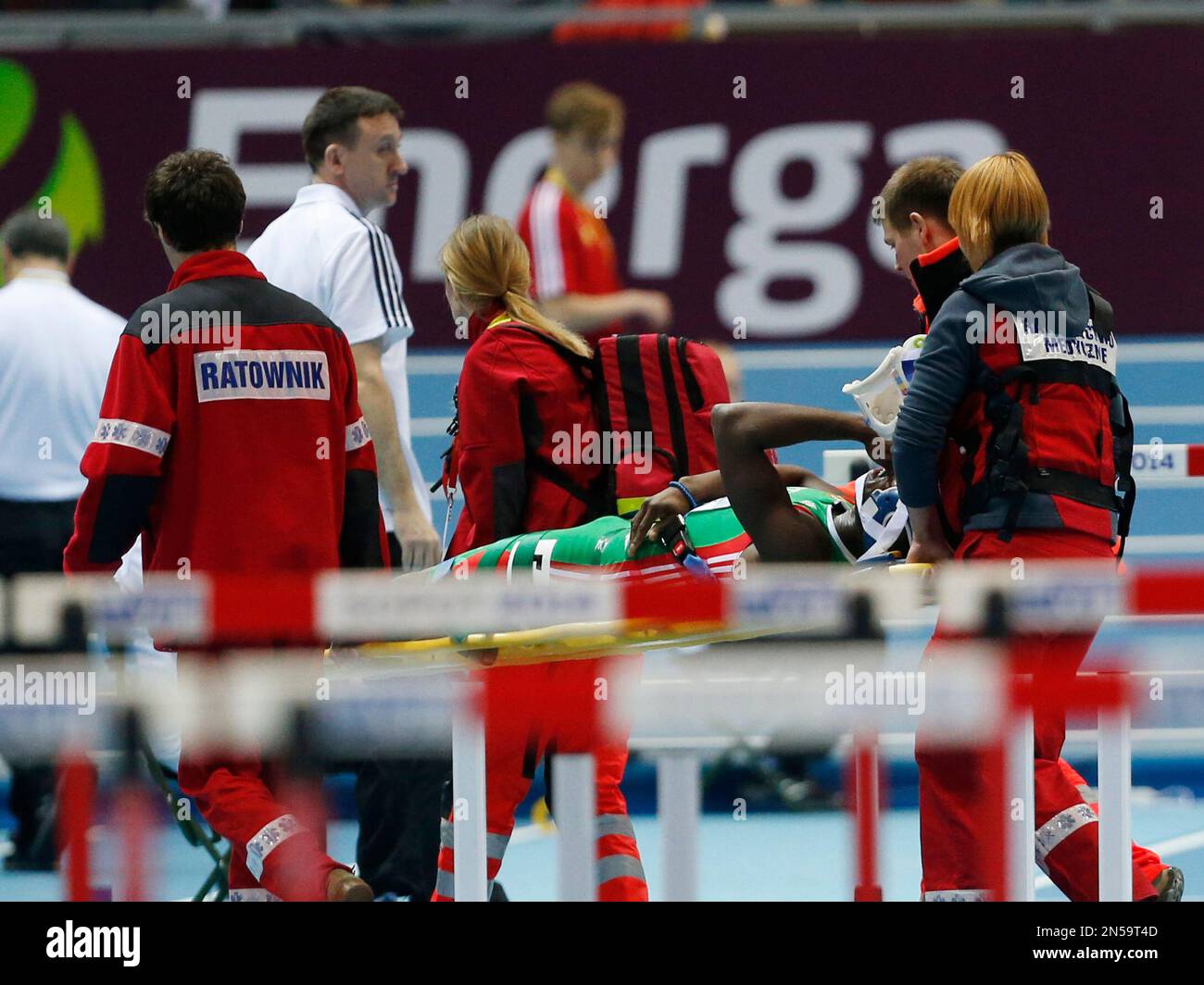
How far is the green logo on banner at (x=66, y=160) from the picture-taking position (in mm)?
7969

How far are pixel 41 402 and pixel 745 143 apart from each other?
283cm

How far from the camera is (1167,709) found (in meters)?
3.59

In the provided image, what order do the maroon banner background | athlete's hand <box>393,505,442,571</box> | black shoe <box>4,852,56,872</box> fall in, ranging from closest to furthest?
athlete's hand <box>393,505,442,571</box>, black shoe <box>4,852,56,872</box>, the maroon banner background

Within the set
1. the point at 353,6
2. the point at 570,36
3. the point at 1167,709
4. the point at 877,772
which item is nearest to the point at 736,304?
the point at 570,36

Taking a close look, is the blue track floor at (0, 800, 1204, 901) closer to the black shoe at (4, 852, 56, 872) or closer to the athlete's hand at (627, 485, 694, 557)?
the black shoe at (4, 852, 56, 872)

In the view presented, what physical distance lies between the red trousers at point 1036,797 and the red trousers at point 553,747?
24.1 inches

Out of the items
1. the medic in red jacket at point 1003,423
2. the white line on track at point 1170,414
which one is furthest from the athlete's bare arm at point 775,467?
the white line on track at point 1170,414

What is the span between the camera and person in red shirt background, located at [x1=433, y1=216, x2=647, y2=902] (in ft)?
15.6

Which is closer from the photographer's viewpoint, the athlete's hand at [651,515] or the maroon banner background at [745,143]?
the athlete's hand at [651,515]

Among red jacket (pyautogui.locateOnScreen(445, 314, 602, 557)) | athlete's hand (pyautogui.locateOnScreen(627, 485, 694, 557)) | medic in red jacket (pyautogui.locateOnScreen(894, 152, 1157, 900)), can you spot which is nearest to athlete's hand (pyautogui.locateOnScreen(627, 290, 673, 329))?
red jacket (pyautogui.locateOnScreen(445, 314, 602, 557))

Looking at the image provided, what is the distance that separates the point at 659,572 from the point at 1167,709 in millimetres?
1395

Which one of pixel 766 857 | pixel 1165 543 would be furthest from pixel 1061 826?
pixel 1165 543

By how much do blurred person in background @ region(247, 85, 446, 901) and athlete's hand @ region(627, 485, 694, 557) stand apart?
951 millimetres

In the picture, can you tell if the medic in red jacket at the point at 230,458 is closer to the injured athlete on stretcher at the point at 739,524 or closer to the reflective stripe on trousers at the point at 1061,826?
the injured athlete on stretcher at the point at 739,524
